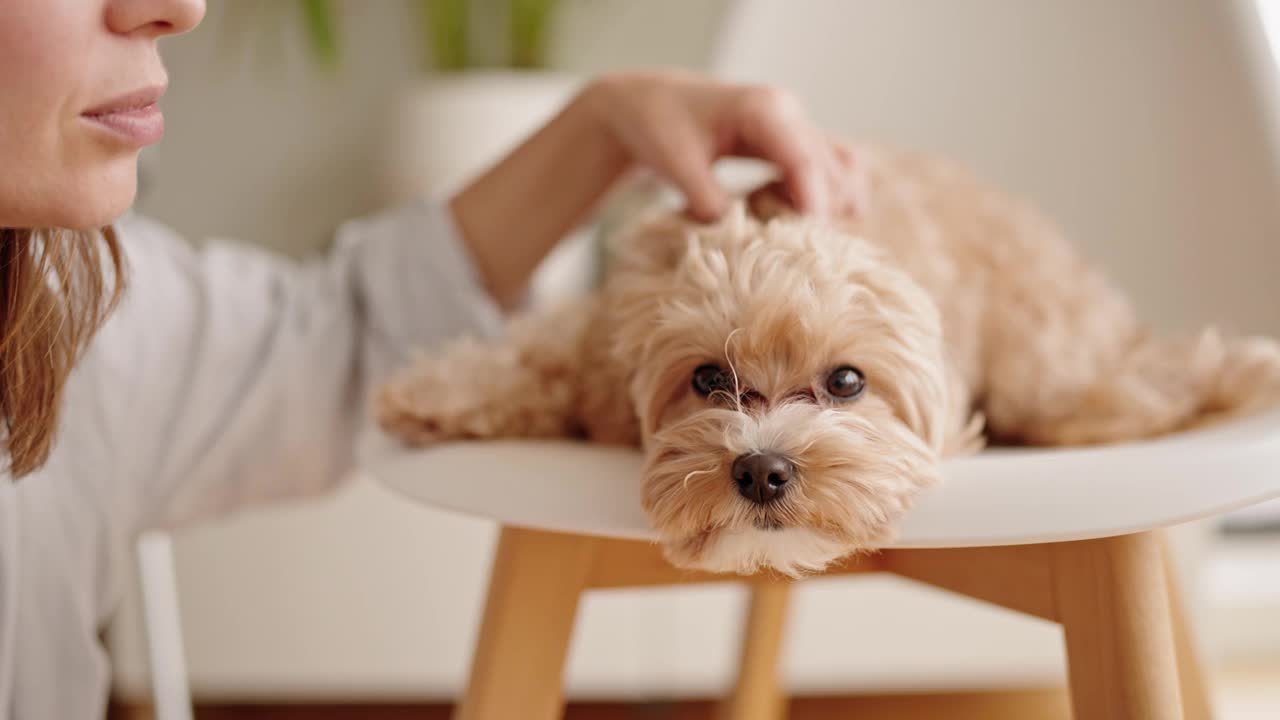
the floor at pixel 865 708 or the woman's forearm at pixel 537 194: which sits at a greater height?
the woman's forearm at pixel 537 194

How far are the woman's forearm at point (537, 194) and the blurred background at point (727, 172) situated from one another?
427 mm

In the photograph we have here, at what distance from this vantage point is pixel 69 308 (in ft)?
2.08

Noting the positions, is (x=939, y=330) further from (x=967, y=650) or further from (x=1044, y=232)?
(x=967, y=650)

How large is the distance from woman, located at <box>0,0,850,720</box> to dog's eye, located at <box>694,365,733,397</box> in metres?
0.15

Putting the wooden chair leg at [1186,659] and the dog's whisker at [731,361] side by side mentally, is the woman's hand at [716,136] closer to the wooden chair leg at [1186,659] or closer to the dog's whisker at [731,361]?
the dog's whisker at [731,361]

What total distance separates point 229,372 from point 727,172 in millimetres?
666

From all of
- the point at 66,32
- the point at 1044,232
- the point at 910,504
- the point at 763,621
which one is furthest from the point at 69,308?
the point at 1044,232

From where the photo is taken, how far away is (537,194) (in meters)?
0.90

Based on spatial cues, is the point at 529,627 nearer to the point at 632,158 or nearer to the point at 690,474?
the point at 690,474

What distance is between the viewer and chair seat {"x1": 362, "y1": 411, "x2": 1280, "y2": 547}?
0.49m

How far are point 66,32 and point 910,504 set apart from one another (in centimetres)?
46

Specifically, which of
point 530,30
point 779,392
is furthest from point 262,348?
point 530,30

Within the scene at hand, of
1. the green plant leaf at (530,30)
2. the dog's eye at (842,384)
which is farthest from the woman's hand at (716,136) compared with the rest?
the green plant leaf at (530,30)

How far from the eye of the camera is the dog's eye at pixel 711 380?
65 cm
